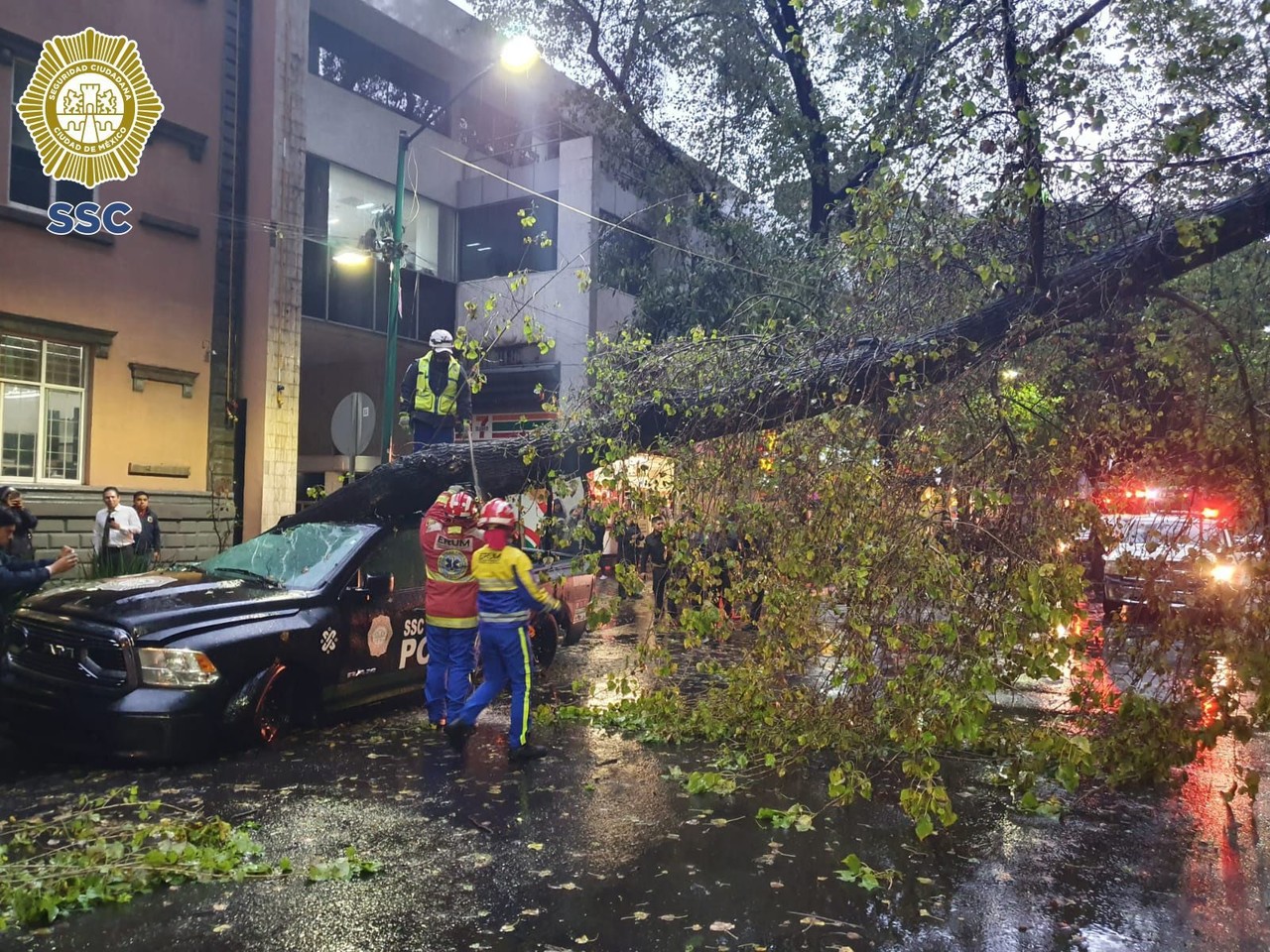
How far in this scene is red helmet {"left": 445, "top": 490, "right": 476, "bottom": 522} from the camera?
7.22 m

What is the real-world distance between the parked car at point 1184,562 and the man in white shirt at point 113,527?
9864 millimetres

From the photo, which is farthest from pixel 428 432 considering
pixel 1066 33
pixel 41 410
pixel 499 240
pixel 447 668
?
pixel 499 240

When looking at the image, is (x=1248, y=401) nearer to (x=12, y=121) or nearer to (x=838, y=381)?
(x=838, y=381)

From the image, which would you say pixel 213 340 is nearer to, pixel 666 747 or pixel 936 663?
pixel 666 747

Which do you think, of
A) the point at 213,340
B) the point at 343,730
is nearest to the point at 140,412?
the point at 213,340

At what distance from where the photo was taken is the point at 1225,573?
19.6ft

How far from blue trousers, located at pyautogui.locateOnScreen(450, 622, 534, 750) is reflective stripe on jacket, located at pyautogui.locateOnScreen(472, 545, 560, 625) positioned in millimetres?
75

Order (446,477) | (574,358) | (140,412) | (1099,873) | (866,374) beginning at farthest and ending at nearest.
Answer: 1. (574,358)
2. (140,412)
3. (446,477)
4. (866,374)
5. (1099,873)

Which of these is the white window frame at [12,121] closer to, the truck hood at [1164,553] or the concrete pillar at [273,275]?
the concrete pillar at [273,275]

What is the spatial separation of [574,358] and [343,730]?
14.7m

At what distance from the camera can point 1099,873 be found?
4.71m

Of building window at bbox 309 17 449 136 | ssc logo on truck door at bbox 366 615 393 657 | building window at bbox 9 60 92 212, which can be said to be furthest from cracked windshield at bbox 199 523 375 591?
building window at bbox 309 17 449 136

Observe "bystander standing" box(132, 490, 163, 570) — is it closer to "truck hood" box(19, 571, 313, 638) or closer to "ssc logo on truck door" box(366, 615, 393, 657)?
"truck hood" box(19, 571, 313, 638)

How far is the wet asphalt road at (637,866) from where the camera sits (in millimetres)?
→ 3932
